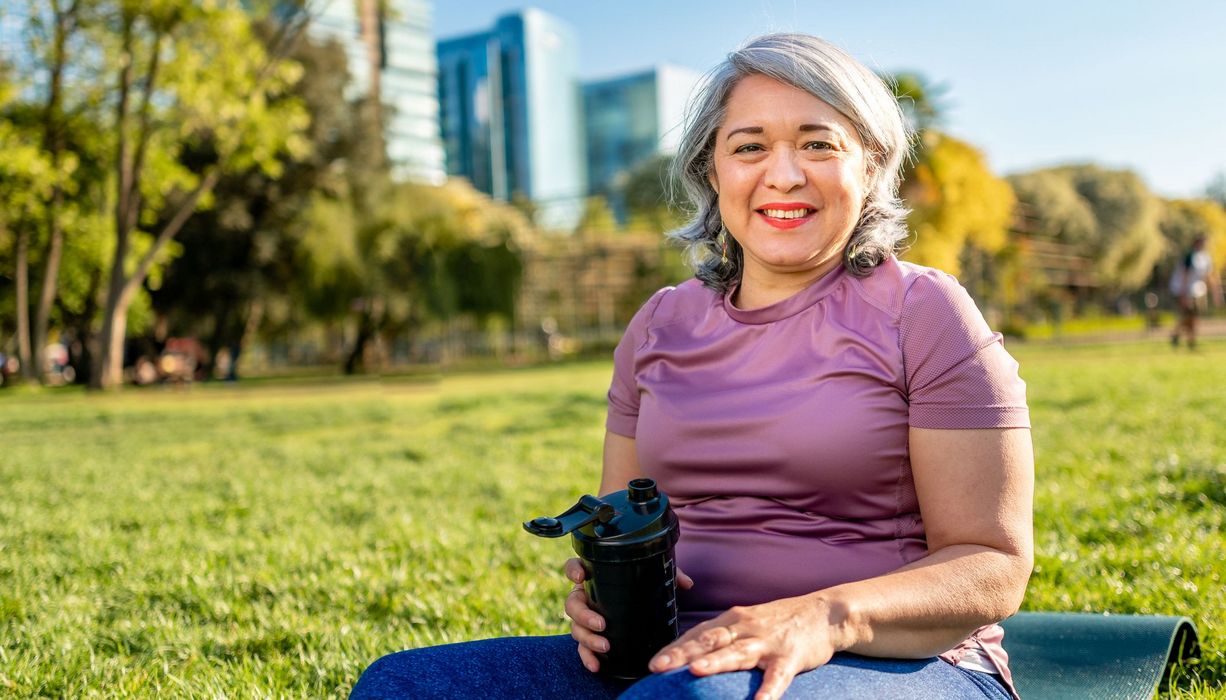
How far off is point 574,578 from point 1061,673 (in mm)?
1405

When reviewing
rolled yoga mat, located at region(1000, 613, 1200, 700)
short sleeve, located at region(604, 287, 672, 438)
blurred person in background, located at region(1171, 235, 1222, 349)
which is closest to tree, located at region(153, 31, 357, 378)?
blurred person in background, located at region(1171, 235, 1222, 349)

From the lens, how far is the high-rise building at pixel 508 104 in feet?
507

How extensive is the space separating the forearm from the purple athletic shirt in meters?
0.13

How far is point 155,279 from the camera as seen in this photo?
28469 millimetres

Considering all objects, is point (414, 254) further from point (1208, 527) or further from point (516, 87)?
point (516, 87)

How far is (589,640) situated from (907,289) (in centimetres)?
79

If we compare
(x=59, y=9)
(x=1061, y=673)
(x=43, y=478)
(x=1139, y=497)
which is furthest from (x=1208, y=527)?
(x=59, y=9)

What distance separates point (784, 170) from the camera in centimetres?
180

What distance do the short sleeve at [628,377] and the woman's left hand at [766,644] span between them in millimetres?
731

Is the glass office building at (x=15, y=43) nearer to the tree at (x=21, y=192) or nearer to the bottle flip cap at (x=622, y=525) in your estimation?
the tree at (x=21, y=192)

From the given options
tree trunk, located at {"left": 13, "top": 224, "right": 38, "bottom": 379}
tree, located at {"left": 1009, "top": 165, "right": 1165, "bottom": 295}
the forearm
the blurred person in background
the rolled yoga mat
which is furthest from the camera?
tree, located at {"left": 1009, "top": 165, "right": 1165, "bottom": 295}

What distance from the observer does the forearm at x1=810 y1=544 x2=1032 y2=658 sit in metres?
1.46

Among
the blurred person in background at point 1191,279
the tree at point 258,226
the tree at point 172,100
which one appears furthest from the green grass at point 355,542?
the tree at point 258,226

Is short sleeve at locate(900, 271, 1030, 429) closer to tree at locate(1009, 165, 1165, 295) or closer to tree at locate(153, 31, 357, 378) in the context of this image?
tree at locate(153, 31, 357, 378)
